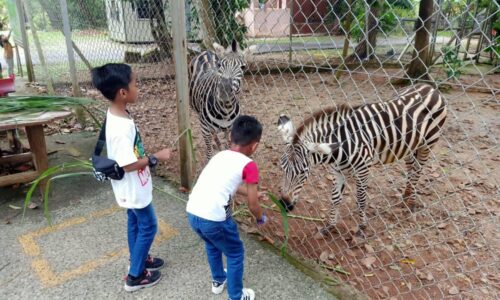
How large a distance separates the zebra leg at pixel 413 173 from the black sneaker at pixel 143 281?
110 inches

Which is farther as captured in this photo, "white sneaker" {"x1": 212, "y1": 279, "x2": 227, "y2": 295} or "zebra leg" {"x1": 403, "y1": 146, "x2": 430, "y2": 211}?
"zebra leg" {"x1": 403, "y1": 146, "x2": 430, "y2": 211}

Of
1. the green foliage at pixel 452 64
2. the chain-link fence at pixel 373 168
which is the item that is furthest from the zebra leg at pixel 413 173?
the green foliage at pixel 452 64

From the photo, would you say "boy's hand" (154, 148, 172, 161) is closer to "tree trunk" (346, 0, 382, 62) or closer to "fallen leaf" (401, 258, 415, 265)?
"tree trunk" (346, 0, 382, 62)

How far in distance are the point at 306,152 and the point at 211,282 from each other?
49.7 inches

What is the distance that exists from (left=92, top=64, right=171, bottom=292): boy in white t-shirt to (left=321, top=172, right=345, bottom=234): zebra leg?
1.74 m

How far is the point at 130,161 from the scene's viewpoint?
88.3 inches

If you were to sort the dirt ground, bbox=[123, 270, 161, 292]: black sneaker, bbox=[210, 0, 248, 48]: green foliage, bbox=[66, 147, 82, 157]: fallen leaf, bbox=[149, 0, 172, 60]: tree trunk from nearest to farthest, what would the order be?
1. bbox=[123, 270, 161, 292]: black sneaker
2. the dirt ground
3. bbox=[66, 147, 82, 157]: fallen leaf
4. bbox=[149, 0, 172, 60]: tree trunk
5. bbox=[210, 0, 248, 48]: green foliage

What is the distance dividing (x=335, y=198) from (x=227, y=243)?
5.35 feet

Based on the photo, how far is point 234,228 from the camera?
2.28 m

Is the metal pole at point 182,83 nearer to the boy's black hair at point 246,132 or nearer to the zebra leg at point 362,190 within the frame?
the boy's black hair at point 246,132

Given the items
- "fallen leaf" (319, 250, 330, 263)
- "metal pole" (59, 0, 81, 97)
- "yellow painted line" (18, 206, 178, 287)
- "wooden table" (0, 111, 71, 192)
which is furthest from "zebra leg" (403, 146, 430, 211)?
"metal pole" (59, 0, 81, 97)

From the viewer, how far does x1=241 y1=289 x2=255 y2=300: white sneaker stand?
8.05 ft

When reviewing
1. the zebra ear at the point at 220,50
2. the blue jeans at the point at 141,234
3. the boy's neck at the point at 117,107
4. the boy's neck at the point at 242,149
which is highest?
the boy's neck at the point at 117,107

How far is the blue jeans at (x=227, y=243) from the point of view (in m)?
2.19
